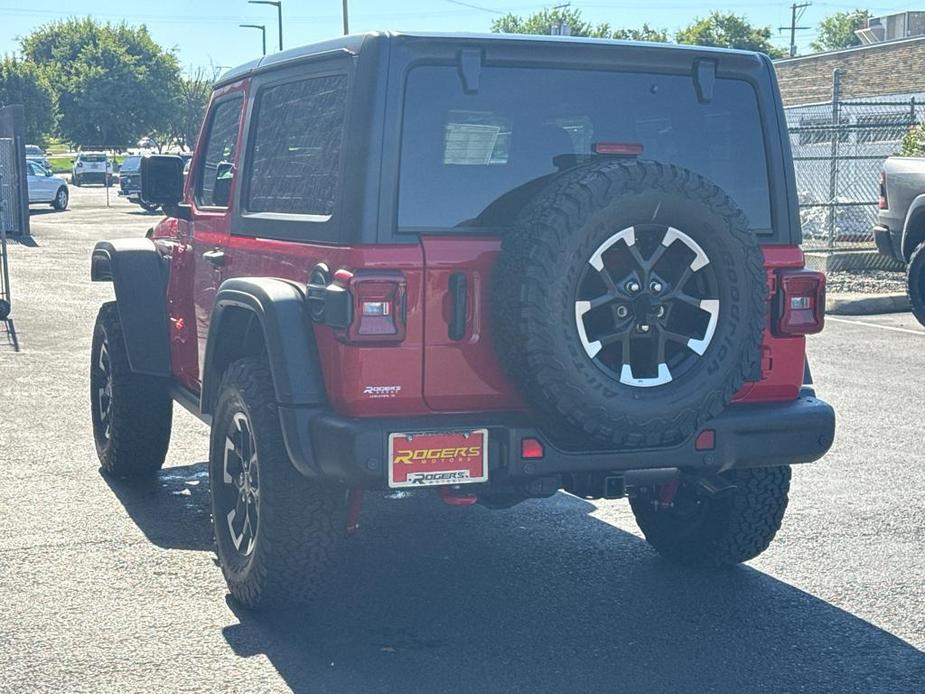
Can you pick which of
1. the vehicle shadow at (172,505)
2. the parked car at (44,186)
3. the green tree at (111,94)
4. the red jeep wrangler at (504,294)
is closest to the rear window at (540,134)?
the red jeep wrangler at (504,294)

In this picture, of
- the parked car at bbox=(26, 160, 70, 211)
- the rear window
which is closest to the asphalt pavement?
the rear window

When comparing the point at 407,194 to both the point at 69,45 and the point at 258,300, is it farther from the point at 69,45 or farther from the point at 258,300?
the point at 69,45

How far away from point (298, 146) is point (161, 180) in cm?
142

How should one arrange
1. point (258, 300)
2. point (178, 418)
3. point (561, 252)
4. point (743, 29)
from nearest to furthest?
point (561, 252)
point (258, 300)
point (178, 418)
point (743, 29)

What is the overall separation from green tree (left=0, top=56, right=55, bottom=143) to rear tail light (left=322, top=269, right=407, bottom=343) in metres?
85.8

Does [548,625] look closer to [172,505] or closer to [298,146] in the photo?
[298,146]

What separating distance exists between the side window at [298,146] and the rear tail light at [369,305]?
1.25 ft

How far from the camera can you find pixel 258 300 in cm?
470

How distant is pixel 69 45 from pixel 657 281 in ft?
329

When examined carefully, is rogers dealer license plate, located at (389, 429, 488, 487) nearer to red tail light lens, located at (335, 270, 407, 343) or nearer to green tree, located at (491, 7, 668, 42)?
red tail light lens, located at (335, 270, 407, 343)

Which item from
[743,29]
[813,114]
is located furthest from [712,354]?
[743,29]

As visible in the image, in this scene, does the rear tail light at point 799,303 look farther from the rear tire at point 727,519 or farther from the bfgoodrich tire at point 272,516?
A: the bfgoodrich tire at point 272,516

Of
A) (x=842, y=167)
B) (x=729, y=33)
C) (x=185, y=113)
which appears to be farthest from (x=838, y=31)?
(x=842, y=167)

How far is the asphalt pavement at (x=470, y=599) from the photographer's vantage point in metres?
4.41
